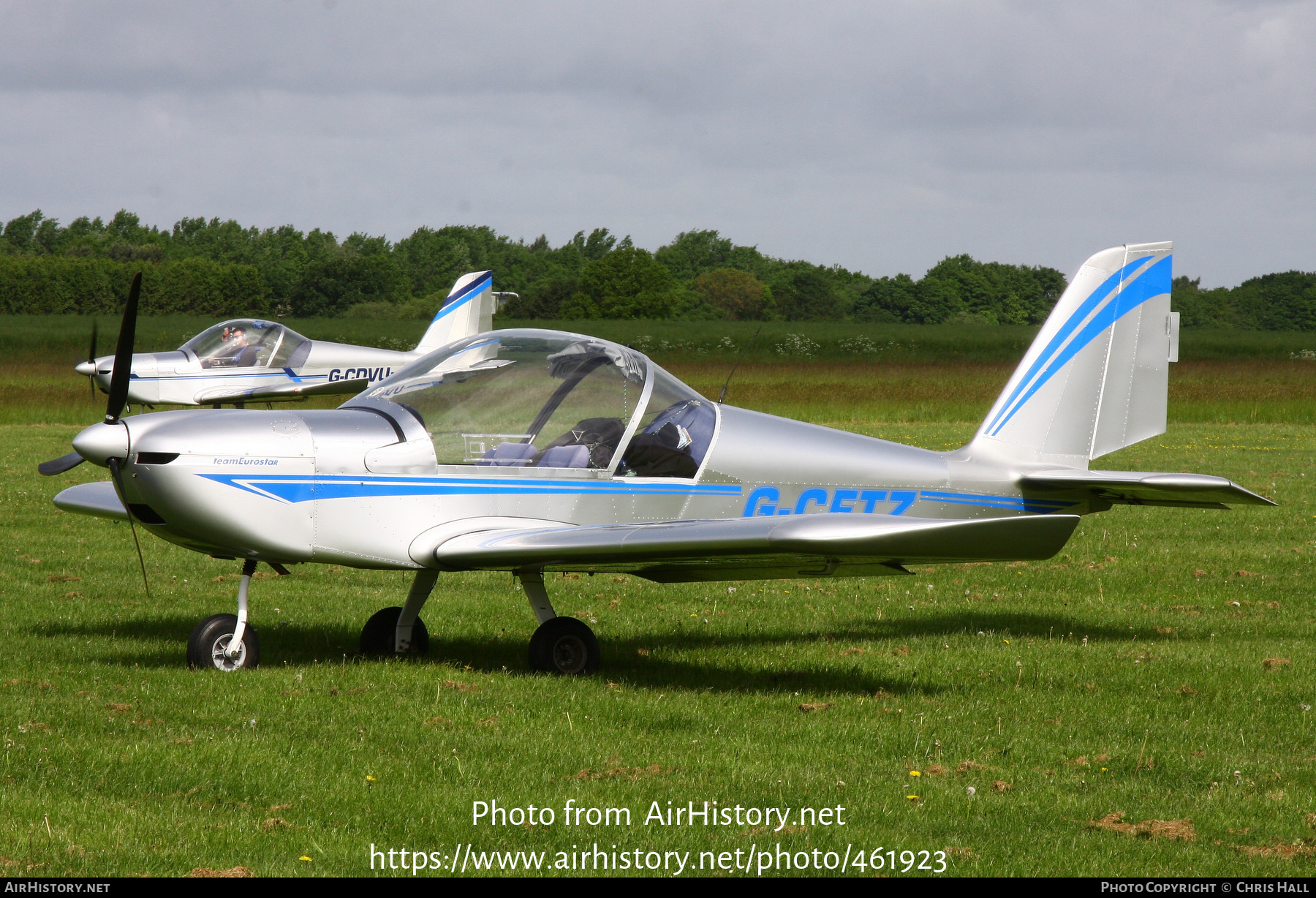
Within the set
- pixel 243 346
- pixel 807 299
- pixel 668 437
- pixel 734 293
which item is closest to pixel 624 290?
pixel 734 293

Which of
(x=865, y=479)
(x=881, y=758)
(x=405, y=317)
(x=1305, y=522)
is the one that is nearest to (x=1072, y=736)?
(x=881, y=758)

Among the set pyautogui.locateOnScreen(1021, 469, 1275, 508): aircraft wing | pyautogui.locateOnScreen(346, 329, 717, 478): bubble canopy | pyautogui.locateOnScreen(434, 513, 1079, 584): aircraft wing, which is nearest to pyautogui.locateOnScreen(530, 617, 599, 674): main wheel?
pyautogui.locateOnScreen(434, 513, 1079, 584): aircraft wing

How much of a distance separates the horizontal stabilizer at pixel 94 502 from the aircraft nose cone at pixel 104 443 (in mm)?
1529

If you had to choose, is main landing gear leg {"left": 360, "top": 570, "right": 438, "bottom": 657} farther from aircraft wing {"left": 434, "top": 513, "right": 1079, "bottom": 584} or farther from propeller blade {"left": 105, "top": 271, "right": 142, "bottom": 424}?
propeller blade {"left": 105, "top": 271, "right": 142, "bottom": 424}

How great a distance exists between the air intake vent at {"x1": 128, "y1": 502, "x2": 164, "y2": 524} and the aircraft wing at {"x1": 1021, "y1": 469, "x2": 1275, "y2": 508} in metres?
5.28

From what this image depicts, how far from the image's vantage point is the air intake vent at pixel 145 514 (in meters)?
6.20

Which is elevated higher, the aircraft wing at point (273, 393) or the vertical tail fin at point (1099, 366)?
the vertical tail fin at point (1099, 366)

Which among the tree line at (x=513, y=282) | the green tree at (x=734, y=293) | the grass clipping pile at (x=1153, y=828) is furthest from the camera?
the green tree at (x=734, y=293)

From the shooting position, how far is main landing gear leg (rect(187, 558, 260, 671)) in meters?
6.73

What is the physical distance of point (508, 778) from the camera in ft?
16.3

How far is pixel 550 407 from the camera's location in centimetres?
696

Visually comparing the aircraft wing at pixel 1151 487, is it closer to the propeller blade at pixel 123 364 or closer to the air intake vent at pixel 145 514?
the air intake vent at pixel 145 514

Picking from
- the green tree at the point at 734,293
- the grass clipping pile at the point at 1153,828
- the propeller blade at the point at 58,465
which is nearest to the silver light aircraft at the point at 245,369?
the propeller blade at the point at 58,465
